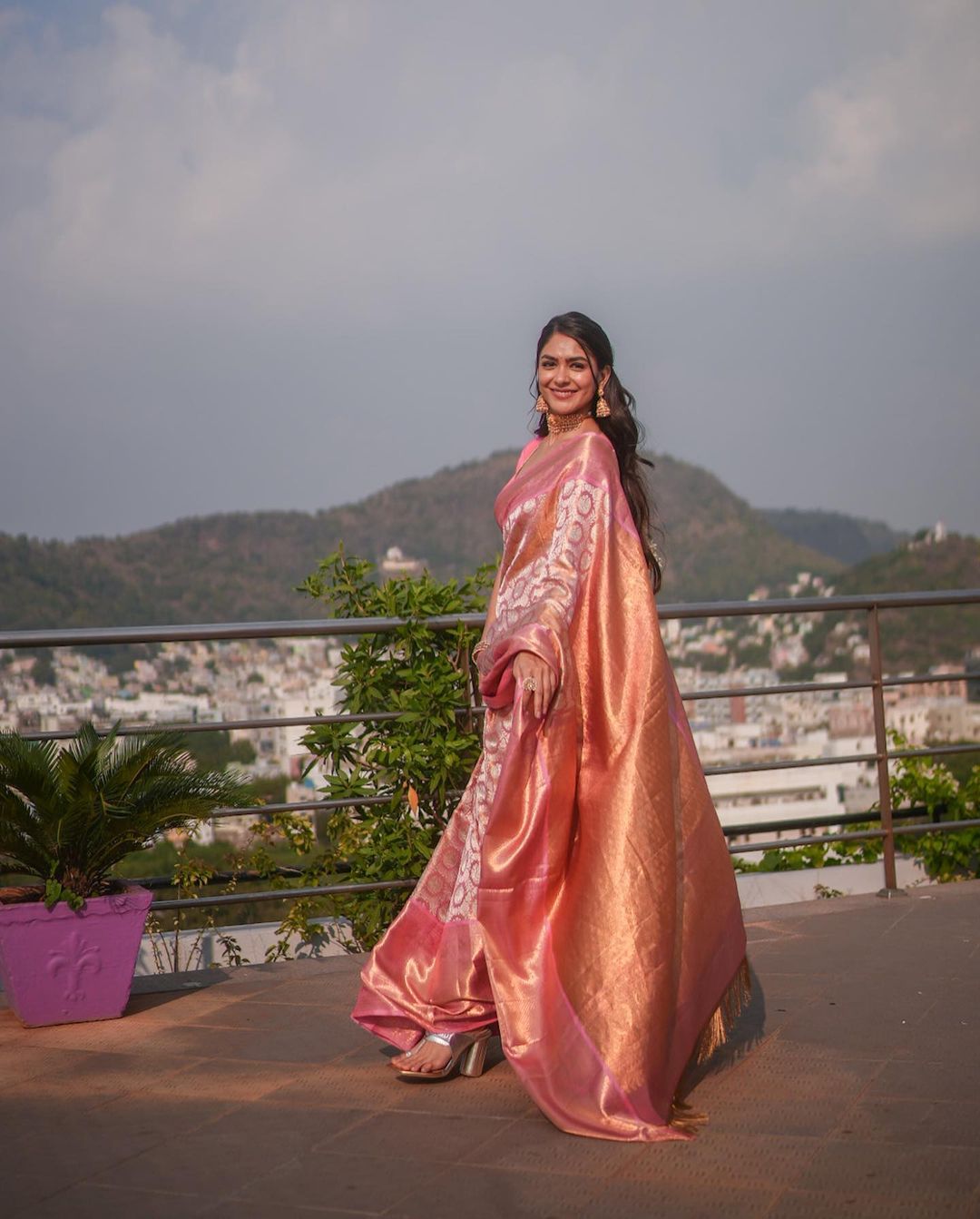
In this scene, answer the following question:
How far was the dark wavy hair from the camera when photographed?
2.95m

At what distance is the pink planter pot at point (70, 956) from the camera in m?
3.38

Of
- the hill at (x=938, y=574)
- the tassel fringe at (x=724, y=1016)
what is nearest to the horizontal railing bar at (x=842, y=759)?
the tassel fringe at (x=724, y=1016)

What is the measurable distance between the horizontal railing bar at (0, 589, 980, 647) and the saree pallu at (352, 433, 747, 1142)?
1.17 meters

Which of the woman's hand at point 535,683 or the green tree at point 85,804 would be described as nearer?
the woman's hand at point 535,683

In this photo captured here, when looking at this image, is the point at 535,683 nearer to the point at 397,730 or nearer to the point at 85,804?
the point at 85,804

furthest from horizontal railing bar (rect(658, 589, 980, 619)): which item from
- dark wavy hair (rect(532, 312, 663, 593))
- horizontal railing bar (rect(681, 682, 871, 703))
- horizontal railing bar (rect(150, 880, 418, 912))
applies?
dark wavy hair (rect(532, 312, 663, 593))

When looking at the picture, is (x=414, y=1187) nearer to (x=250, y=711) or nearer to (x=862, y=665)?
(x=250, y=711)

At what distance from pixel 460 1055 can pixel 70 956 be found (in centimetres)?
108

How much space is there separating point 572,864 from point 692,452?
20.5 m

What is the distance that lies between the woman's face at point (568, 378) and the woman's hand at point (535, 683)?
588mm

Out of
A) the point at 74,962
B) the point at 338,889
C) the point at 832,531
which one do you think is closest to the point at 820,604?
the point at 338,889

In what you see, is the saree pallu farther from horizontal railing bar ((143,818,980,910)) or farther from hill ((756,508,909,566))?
hill ((756,508,909,566))

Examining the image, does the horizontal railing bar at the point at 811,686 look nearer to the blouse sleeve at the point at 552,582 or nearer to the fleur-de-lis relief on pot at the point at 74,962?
the blouse sleeve at the point at 552,582

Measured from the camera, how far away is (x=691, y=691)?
172 inches
